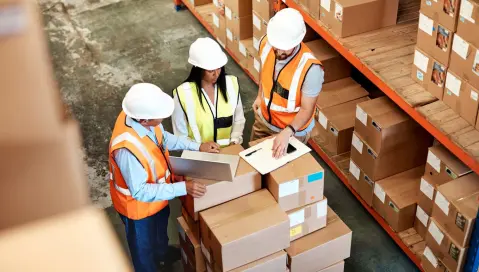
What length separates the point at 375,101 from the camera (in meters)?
4.76

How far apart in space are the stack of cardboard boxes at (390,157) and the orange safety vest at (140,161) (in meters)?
1.77

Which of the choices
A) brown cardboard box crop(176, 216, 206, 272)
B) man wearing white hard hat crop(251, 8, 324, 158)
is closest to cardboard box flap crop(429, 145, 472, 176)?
man wearing white hard hat crop(251, 8, 324, 158)

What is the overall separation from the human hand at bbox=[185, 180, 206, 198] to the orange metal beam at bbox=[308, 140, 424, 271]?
6.55ft

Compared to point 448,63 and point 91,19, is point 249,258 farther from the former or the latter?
point 91,19

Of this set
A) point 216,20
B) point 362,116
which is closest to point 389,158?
point 362,116

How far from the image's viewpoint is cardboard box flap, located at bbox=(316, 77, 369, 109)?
554cm

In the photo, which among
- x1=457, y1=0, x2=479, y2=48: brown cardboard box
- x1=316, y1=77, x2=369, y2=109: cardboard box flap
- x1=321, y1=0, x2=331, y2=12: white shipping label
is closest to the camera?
x1=457, y1=0, x2=479, y2=48: brown cardboard box

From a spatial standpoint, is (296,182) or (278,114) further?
(278,114)

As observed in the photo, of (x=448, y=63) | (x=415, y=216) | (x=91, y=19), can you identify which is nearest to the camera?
(x=448, y=63)

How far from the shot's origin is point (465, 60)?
3.65 m

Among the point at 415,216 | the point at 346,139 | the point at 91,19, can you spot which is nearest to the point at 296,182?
the point at 415,216

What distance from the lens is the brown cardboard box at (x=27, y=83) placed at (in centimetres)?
56

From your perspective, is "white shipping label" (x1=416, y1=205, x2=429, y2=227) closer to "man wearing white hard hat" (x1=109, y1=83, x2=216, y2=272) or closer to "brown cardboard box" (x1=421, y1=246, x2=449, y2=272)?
"brown cardboard box" (x1=421, y1=246, x2=449, y2=272)

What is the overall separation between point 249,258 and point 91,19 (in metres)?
6.08
